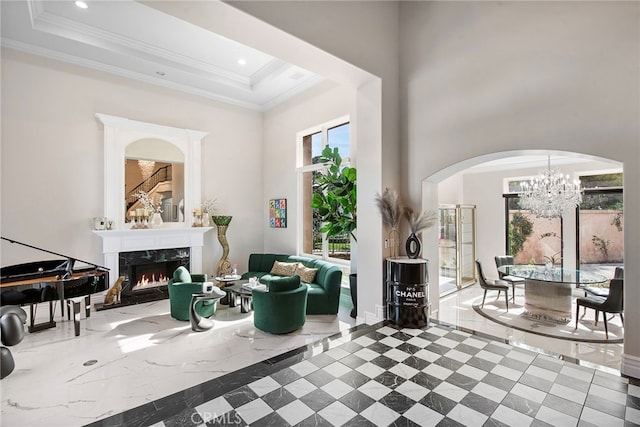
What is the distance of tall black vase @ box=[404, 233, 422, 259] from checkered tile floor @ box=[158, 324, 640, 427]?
1.20 meters

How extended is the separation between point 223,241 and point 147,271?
5.36 ft

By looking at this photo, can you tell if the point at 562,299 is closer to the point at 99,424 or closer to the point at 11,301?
the point at 99,424

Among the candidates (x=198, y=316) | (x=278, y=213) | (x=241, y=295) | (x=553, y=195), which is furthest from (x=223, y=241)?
(x=553, y=195)

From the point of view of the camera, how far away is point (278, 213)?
24.3ft

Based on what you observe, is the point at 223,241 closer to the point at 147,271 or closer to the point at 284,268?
the point at 147,271

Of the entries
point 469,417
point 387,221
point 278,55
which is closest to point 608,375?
point 469,417

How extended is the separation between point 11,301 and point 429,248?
17.3ft

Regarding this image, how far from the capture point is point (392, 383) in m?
2.67

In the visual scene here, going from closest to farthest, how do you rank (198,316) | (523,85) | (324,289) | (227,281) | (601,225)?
1. (523,85)
2. (198,316)
3. (324,289)
4. (227,281)
5. (601,225)

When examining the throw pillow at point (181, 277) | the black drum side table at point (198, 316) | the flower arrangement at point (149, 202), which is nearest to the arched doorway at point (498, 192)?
the black drum side table at point (198, 316)

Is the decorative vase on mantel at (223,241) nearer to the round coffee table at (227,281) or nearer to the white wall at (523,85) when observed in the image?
the round coffee table at (227,281)

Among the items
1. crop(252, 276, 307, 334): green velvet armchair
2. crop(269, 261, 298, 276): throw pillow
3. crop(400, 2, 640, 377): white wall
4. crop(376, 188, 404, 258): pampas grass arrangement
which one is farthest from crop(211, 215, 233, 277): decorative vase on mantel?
crop(400, 2, 640, 377): white wall

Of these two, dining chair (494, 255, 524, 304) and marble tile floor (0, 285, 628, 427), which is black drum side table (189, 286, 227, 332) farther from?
dining chair (494, 255, 524, 304)

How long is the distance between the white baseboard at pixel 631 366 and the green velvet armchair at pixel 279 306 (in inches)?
137
